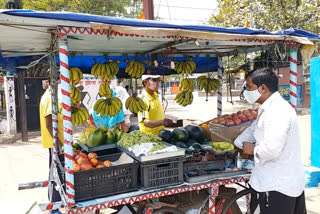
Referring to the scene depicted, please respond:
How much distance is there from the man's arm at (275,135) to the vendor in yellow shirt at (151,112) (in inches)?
94.5

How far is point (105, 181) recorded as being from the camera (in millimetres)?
3014

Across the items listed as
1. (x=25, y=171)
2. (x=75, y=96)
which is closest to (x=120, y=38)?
(x=75, y=96)

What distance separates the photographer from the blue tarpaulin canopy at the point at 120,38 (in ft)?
8.96

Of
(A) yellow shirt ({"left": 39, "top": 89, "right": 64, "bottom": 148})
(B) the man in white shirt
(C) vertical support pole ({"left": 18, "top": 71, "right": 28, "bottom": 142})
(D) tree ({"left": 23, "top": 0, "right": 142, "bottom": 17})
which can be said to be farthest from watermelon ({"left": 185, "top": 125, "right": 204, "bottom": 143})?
(D) tree ({"left": 23, "top": 0, "right": 142, "bottom": 17})

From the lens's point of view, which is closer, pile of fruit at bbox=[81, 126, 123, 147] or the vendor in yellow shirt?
pile of fruit at bbox=[81, 126, 123, 147]

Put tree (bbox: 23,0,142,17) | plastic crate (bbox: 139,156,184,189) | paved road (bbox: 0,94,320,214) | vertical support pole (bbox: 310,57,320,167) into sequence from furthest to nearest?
tree (bbox: 23,0,142,17)
vertical support pole (bbox: 310,57,320,167)
paved road (bbox: 0,94,320,214)
plastic crate (bbox: 139,156,184,189)

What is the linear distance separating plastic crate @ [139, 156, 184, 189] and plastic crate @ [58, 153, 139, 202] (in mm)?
101

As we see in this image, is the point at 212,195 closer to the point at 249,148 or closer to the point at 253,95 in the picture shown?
the point at 249,148

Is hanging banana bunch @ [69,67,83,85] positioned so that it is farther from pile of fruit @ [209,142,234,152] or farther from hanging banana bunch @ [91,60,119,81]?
pile of fruit @ [209,142,234,152]

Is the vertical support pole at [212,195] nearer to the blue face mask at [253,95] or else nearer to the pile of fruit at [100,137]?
the blue face mask at [253,95]

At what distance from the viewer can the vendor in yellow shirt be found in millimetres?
4926

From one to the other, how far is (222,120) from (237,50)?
162 cm

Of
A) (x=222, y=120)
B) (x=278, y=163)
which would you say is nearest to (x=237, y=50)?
(x=222, y=120)

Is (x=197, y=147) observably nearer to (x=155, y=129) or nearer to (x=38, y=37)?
(x=155, y=129)
